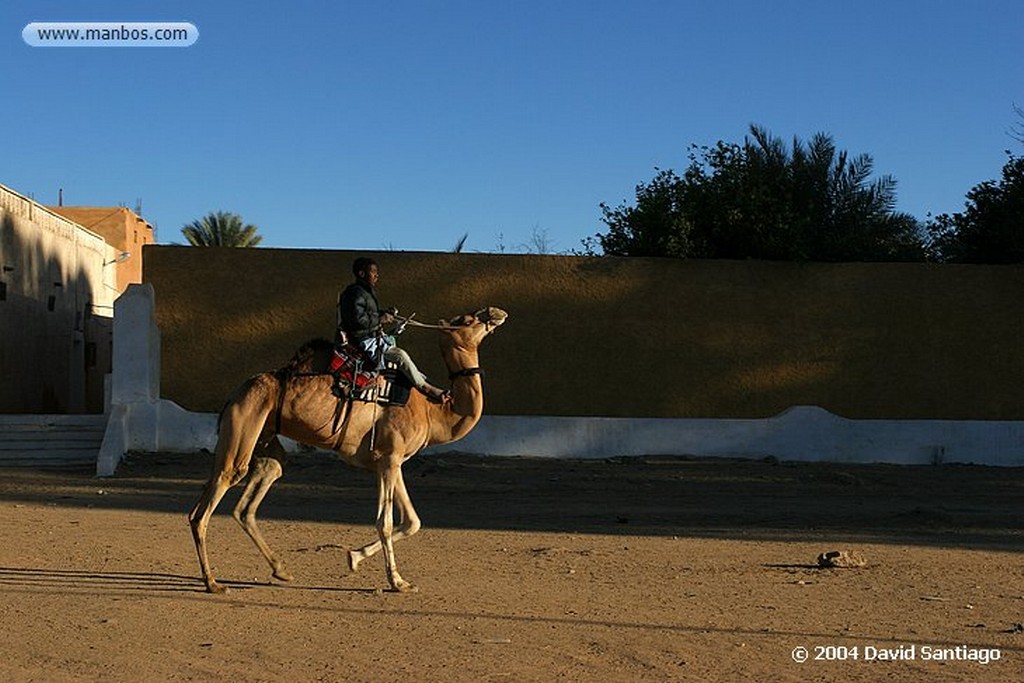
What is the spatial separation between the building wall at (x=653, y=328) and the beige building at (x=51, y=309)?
7675 mm

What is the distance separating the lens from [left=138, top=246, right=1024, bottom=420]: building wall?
23641mm

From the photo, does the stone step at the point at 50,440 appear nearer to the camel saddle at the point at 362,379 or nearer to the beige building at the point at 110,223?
the camel saddle at the point at 362,379

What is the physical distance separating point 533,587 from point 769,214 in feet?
53.6

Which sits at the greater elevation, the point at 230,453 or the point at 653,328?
the point at 653,328

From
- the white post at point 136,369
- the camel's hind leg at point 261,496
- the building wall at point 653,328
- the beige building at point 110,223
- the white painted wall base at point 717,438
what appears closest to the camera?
the camel's hind leg at point 261,496

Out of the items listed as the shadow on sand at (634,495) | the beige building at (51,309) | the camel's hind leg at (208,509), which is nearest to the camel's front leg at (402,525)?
the camel's hind leg at (208,509)

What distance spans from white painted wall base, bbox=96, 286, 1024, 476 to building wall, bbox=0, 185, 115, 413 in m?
7.06

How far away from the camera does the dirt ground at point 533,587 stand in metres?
8.31

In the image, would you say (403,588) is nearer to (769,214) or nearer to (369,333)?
(369,333)

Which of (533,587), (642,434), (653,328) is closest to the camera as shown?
(533,587)

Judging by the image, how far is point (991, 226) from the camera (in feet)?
94.4

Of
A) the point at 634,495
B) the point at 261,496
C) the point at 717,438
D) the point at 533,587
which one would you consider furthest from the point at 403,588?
the point at 717,438

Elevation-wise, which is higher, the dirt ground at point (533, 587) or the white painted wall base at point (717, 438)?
the white painted wall base at point (717, 438)

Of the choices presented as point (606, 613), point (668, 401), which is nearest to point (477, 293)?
point (668, 401)
